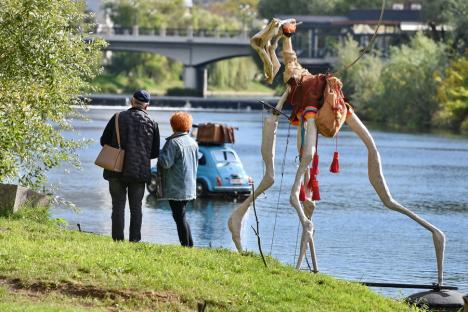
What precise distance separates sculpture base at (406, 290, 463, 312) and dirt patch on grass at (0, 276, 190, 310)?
3852 millimetres

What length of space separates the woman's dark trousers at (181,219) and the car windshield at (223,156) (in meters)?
16.8

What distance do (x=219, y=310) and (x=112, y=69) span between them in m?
111

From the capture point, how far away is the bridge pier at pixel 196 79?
111 meters

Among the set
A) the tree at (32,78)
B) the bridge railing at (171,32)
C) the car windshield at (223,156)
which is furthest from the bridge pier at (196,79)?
the tree at (32,78)

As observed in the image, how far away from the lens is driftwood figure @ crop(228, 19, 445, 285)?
13.9 metres

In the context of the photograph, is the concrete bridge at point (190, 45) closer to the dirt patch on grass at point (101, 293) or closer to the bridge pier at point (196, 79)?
the bridge pier at point (196, 79)

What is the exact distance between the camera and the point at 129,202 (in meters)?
14.7

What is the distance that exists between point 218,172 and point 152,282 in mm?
20653

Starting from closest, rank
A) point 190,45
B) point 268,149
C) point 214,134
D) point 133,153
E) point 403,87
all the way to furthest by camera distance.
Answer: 1. point 268,149
2. point 133,153
3. point 214,134
4. point 403,87
5. point 190,45

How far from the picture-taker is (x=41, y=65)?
18.5 meters

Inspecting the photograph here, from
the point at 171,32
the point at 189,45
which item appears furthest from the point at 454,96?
the point at 171,32

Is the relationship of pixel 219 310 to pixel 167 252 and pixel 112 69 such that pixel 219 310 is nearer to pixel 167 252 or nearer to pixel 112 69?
pixel 167 252

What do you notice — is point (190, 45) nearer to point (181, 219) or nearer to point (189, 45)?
point (189, 45)

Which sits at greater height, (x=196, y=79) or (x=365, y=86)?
(x=365, y=86)
